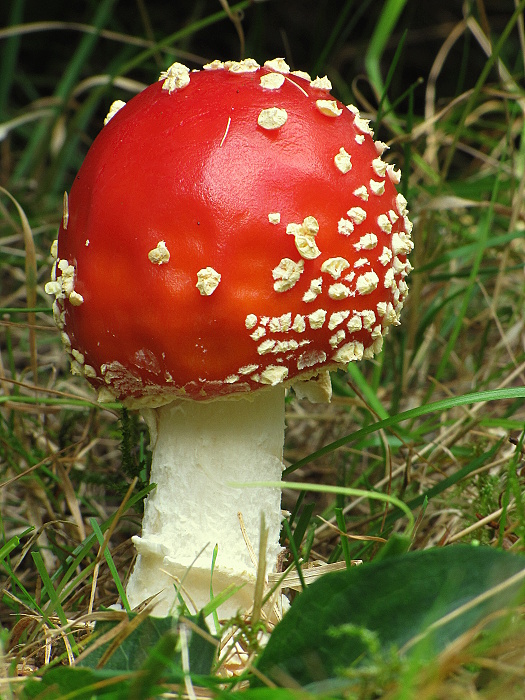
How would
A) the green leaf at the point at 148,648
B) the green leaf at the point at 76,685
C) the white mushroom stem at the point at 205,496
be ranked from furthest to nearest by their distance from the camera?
1. the white mushroom stem at the point at 205,496
2. the green leaf at the point at 148,648
3. the green leaf at the point at 76,685

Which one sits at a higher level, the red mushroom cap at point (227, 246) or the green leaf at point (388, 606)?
the red mushroom cap at point (227, 246)

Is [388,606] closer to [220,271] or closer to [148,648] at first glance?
[148,648]

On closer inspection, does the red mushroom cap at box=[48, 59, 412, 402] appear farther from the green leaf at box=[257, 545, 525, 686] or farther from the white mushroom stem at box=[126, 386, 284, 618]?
the green leaf at box=[257, 545, 525, 686]

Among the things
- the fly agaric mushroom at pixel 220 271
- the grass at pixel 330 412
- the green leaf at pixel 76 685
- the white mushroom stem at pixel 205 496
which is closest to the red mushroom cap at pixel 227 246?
the fly agaric mushroom at pixel 220 271

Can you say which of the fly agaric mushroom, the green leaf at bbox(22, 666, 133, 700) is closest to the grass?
the green leaf at bbox(22, 666, 133, 700)

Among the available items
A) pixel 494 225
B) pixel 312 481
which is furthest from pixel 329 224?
pixel 494 225

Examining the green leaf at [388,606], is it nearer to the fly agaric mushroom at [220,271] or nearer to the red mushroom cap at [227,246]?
the fly agaric mushroom at [220,271]

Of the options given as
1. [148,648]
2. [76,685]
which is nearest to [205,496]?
[148,648]
